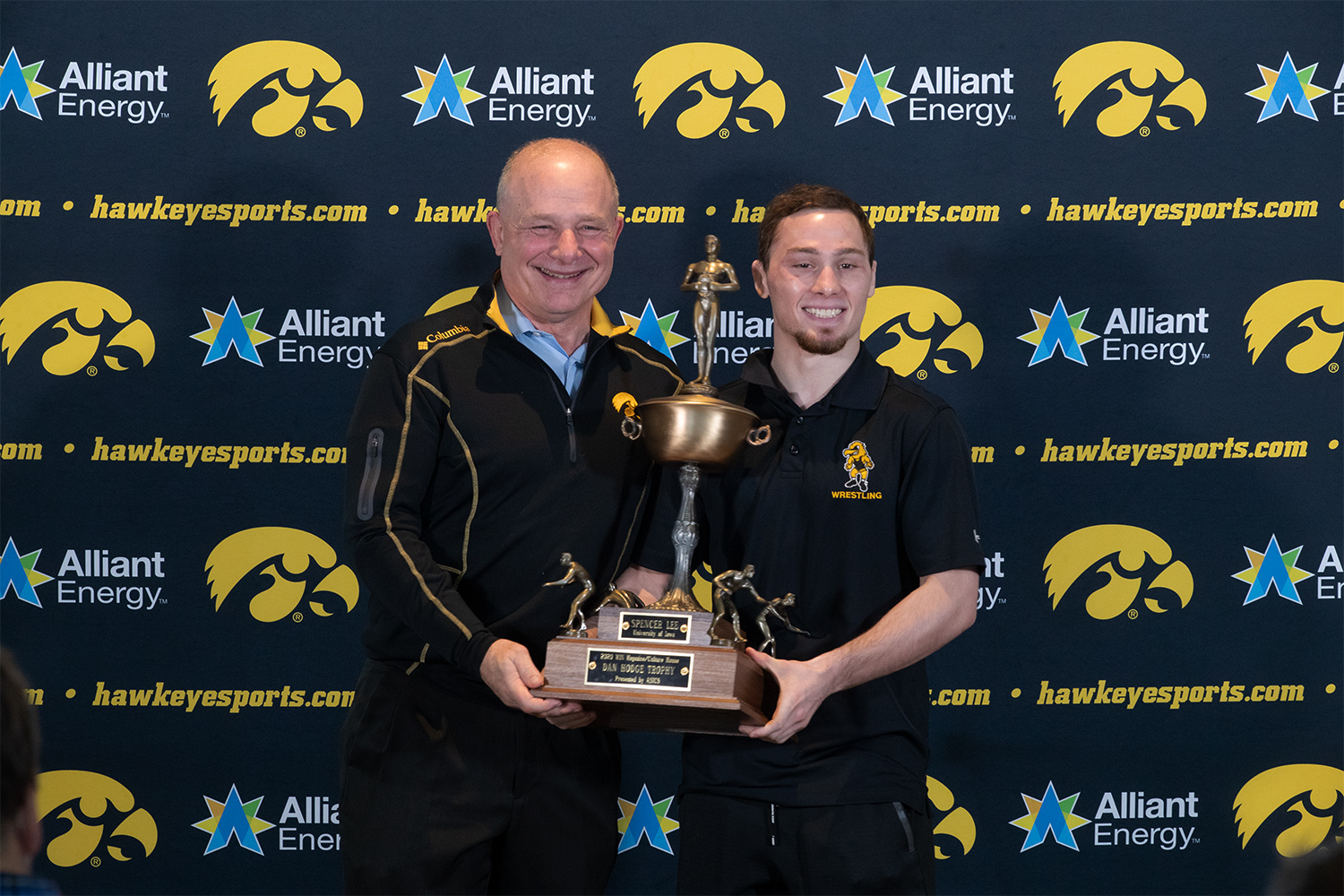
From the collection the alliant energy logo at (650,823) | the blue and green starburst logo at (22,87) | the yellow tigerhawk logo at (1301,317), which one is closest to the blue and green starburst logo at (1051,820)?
the alliant energy logo at (650,823)

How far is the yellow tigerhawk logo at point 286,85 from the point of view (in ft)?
10.8

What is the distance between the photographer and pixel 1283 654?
335cm

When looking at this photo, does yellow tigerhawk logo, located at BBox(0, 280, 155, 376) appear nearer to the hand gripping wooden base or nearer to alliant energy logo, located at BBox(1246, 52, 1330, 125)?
the hand gripping wooden base

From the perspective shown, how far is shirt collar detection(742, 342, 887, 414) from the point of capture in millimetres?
2332

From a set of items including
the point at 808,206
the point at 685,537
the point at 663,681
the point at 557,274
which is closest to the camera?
the point at 663,681

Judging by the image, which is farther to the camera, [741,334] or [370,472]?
[741,334]

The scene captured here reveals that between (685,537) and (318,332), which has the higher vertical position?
(318,332)

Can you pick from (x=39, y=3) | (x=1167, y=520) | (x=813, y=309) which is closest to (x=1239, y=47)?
(x=1167, y=520)

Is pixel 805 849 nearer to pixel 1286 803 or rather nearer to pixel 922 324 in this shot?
pixel 922 324

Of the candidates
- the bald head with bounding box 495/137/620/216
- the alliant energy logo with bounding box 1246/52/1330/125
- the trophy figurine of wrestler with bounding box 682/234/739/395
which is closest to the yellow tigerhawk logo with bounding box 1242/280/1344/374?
the alliant energy logo with bounding box 1246/52/1330/125

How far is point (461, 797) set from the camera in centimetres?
241

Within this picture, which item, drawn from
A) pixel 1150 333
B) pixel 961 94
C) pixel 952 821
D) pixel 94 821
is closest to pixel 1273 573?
pixel 1150 333

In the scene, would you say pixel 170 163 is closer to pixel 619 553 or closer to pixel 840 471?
pixel 619 553

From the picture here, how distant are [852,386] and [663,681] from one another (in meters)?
0.70
